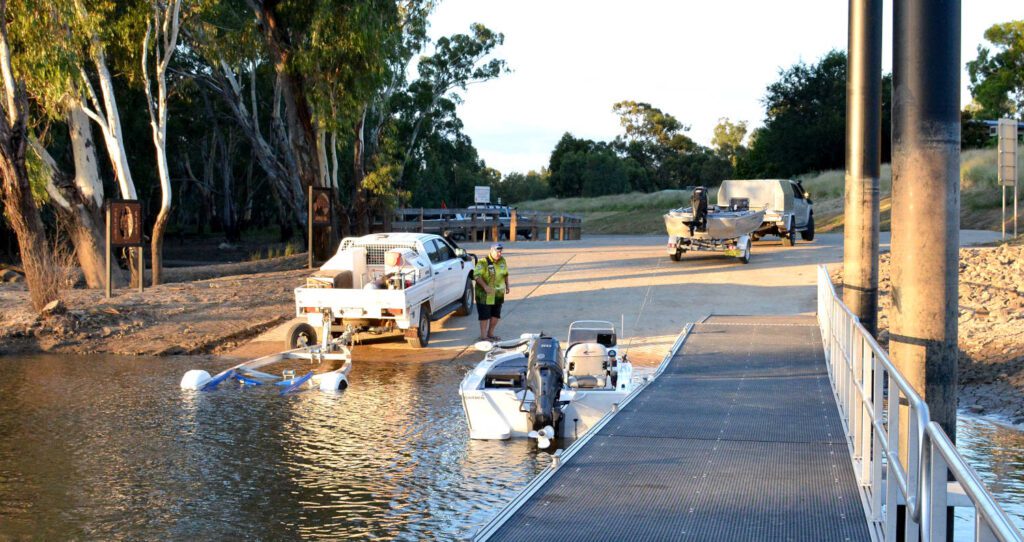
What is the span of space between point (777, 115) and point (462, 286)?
50840 millimetres

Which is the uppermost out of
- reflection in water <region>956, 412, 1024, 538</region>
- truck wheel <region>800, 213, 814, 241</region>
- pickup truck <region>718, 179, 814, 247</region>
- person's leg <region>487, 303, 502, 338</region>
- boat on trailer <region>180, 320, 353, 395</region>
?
pickup truck <region>718, 179, 814, 247</region>

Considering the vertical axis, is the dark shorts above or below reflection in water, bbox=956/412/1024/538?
above

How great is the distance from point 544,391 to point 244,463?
10.4 ft

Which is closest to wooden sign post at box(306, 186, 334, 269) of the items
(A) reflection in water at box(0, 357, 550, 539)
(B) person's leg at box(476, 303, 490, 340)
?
(B) person's leg at box(476, 303, 490, 340)

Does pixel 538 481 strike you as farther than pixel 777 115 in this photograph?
No

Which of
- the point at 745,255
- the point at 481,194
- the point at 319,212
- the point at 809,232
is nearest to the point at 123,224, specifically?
the point at 319,212

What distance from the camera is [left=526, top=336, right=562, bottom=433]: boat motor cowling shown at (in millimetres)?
11086

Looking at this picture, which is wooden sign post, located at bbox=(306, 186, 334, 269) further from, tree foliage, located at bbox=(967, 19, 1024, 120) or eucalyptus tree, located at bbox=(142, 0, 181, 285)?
tree foliage, located at bbox=(967, 19, 1024, 120)

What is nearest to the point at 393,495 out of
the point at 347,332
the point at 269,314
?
the point at 347,332

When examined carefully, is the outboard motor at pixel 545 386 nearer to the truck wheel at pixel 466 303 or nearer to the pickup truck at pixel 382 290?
the pickup truck at pixel 382 290

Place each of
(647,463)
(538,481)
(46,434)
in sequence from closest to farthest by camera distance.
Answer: (538,481) → (647,463) → (46,434)

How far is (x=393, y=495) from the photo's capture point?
9.52m

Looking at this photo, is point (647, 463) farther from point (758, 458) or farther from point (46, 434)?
point (46, 434)

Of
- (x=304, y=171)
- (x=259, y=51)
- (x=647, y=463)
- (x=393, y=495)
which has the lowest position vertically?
(x=393, y=495)
